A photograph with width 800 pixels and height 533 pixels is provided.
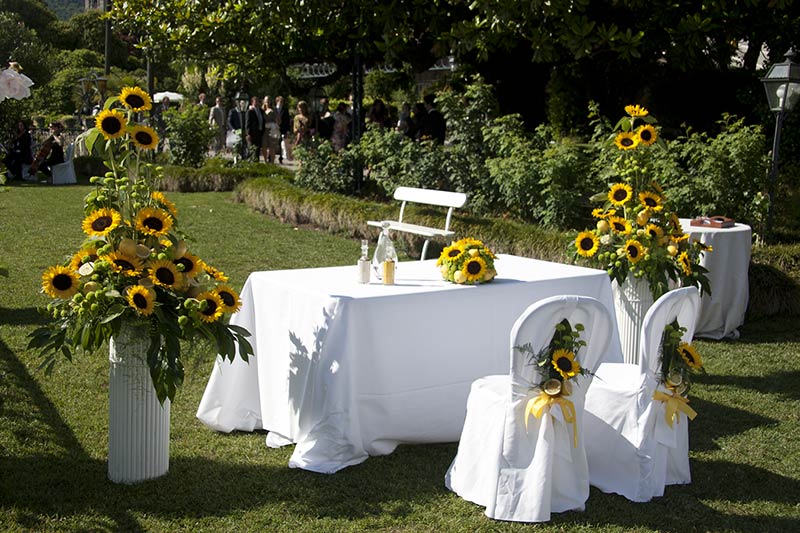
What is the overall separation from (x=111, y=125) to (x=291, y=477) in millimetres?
1829

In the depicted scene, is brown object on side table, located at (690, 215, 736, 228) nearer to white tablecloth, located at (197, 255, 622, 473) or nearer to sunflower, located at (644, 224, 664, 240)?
sunflower, located at (644, 224, 664, 240)

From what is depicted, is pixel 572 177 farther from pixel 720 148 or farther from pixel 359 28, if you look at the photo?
pixel 359 28

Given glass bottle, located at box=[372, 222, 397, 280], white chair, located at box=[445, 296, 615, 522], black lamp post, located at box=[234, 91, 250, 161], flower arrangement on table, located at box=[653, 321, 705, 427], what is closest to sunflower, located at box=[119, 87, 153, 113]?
glass bottle, located at box=[372, 222, 397, 280]

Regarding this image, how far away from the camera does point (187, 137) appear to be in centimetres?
2053

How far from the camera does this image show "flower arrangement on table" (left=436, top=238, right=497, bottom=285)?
17.2ft

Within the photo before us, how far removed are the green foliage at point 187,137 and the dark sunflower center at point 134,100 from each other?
16334 mm

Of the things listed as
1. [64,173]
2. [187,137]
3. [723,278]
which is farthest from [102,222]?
[64,173]

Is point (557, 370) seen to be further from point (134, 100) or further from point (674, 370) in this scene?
point (134, 100)

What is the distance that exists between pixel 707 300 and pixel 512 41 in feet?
21.6

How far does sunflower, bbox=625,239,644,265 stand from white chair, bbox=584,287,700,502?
56.9 inches

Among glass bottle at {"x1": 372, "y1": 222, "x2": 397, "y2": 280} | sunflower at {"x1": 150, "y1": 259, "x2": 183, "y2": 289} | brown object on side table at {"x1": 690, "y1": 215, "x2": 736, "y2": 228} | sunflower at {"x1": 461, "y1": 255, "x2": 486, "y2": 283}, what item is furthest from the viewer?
brown object on side table at {"x1": 690, "y1": 215, "x2": 736, "y2": 228}

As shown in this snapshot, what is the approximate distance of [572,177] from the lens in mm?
10711

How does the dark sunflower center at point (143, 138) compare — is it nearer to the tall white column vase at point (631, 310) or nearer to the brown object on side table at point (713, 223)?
the tall white column vase at point (631, 310)

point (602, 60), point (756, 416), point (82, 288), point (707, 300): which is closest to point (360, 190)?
point (602, 60)
